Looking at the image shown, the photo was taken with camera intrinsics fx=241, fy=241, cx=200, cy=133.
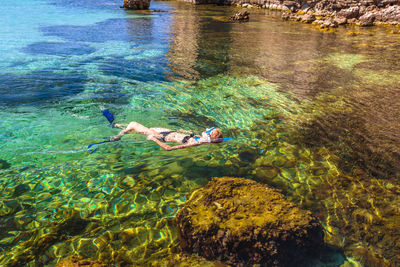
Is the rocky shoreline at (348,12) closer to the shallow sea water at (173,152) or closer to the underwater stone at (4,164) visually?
the shallow sea water at (173,152)

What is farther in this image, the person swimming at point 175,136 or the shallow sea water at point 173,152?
the person swimming at point 175,136

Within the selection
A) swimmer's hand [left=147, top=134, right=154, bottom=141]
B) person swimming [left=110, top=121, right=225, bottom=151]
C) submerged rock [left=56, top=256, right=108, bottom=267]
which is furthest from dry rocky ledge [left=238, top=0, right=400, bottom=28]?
submerged rock [left=56, top=256, right=108, bottom=267]

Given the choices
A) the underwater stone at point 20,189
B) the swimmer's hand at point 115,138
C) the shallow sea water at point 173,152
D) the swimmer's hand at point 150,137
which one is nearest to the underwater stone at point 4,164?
the shallow sea water at point 173,152

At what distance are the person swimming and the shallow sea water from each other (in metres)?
0.21

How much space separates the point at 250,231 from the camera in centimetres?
337

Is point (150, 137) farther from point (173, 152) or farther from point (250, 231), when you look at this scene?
point (250, 231)

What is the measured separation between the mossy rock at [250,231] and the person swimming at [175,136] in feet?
7.38

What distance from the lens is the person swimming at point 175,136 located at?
598 cm

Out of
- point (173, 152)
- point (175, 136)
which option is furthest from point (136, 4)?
point (173, 152)

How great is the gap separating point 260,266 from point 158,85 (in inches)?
332

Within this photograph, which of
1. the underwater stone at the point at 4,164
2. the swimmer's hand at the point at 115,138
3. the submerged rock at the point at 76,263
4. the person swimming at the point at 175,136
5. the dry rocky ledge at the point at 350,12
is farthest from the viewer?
the dry rocky ledge at the point at 350,12

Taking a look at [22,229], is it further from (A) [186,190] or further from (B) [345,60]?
(B) [345,60]

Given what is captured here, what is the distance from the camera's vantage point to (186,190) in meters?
4.82

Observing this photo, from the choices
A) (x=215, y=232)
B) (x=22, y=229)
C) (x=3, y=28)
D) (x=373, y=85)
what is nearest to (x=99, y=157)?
(x=22, y=229)
